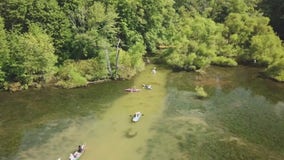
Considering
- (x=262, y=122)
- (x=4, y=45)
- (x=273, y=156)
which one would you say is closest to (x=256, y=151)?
(x=273, y=156)

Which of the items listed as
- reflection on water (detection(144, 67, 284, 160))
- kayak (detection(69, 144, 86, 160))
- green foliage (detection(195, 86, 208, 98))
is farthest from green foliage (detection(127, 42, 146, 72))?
kayak (detection(69, 144, 86, 160))

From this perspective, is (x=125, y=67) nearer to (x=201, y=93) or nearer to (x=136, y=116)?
(x=201, y=93)

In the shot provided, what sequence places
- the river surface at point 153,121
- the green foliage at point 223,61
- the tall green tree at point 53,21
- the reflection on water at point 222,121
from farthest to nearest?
the green foliage at point 223,61 → the tall green tree at point 53,21 → the river surface at point 153,121 → the reflection on water at point 222,121

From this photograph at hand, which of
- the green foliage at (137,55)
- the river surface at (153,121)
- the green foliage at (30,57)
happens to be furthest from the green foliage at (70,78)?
the green foliage at (137,55)

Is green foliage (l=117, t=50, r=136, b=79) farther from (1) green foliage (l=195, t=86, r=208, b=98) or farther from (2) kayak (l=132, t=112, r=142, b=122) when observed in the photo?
(2) kayak (l=132, t=112, r=142, b=122)

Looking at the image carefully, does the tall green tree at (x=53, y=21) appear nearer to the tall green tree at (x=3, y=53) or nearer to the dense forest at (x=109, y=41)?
the dense forest at (x=109, y=41)

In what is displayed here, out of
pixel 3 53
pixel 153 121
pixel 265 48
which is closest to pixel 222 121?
pixel 153 121
